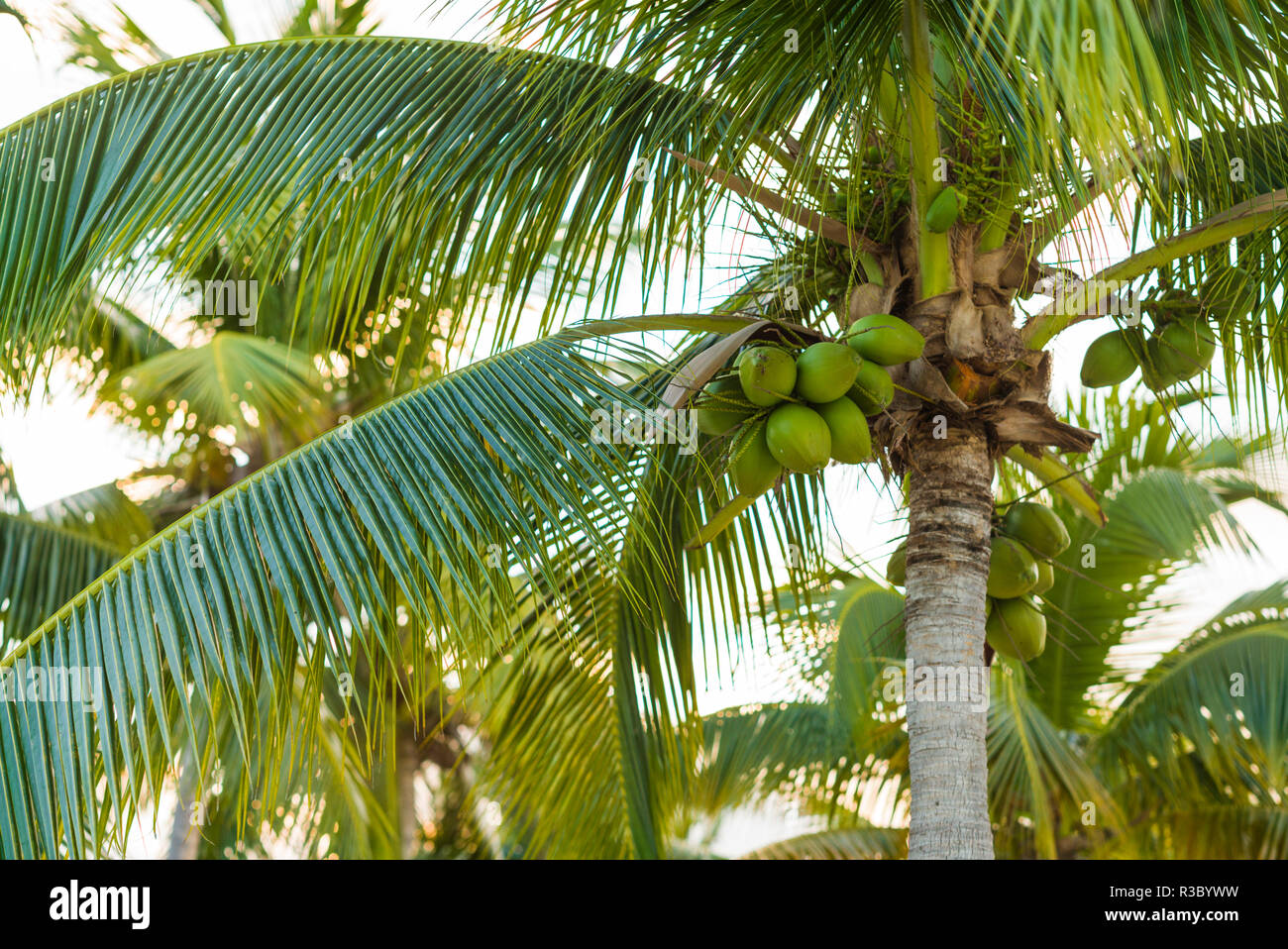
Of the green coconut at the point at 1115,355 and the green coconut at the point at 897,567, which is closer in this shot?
the green coconut at the point at 1115,355

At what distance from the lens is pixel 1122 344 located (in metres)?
3.06

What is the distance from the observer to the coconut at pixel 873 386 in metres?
2.50

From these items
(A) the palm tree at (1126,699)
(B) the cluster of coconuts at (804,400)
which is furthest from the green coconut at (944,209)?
(A) the palm tree at (1126,699)

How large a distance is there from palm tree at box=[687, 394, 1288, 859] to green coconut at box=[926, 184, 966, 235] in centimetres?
422

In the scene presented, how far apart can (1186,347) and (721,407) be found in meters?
1.34

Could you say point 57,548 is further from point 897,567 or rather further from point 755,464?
point 755,464

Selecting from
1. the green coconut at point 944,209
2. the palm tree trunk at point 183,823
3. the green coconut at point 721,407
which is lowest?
the palm tree trunk at point 183,823

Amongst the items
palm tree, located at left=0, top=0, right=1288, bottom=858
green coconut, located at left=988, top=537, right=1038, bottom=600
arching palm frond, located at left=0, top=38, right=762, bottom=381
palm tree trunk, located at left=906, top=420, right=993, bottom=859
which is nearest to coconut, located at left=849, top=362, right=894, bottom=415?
palm tree, located at left=0, top=0, right=1288, bottom=858

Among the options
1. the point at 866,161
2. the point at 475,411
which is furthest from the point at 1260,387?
the point at 475,411

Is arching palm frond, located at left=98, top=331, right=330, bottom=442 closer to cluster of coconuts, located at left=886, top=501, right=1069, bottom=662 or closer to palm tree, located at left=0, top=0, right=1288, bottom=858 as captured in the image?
palm tree, located at left=0, top=0, right=1288, bottom=858

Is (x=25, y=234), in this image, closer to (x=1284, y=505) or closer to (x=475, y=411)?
(x=475, y=411)

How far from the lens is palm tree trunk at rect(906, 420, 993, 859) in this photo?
101 inches

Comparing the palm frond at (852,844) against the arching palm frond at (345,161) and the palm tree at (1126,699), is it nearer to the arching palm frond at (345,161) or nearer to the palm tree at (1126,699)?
the palm tree at (1126,699)
